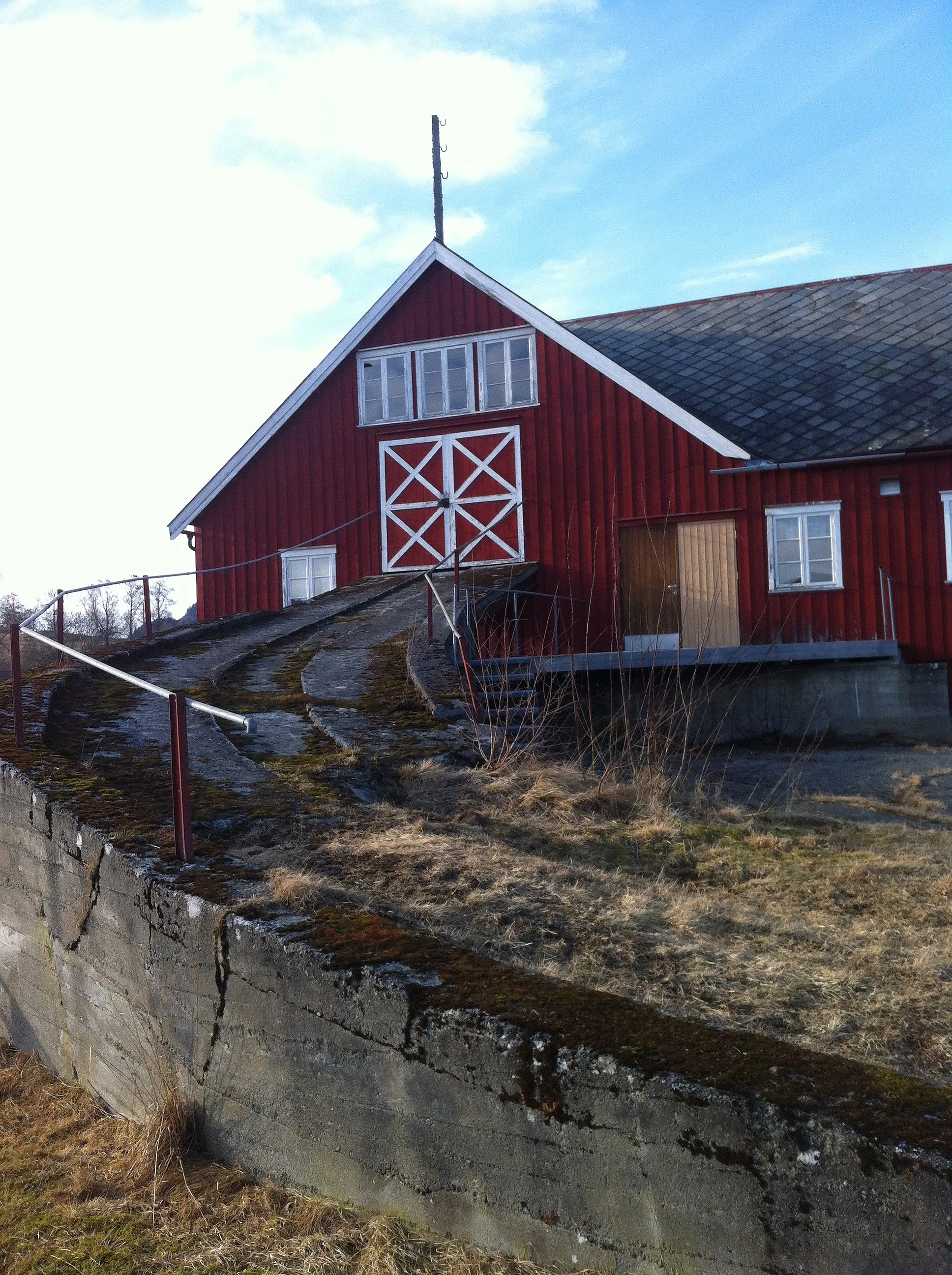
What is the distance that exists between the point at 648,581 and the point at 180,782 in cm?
1128

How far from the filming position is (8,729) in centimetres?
744

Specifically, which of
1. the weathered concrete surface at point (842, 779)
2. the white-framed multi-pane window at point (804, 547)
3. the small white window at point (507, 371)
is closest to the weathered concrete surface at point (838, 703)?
the weathered concrete surface at point (842, 779)

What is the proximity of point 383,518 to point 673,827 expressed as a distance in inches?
437

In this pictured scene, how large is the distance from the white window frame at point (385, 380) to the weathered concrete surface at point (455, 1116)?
12.4 meters

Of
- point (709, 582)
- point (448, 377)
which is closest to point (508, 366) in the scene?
point (448, 377)

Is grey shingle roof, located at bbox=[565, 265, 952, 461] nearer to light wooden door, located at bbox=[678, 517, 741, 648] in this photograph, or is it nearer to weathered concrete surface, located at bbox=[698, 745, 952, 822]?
light wooden door, located at bbox=[678, 517, 741, 648]

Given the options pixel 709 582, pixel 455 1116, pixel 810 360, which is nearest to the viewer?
pixel 455 1116

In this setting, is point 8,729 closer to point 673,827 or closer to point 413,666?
point 413,666

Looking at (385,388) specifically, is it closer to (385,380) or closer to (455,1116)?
(385,380)

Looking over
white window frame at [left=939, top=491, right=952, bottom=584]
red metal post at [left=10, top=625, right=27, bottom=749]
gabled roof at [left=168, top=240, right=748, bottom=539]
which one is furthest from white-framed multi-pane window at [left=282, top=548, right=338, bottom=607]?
red metal post at [left=10, top=625, right=27, bottom=749]

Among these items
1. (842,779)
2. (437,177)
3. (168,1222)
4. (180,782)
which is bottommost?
(168,1222)

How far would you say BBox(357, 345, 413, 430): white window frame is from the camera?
16.8 m

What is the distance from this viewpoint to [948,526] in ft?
46.2

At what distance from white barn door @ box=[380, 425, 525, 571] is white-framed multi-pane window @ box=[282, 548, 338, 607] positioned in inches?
38.7
